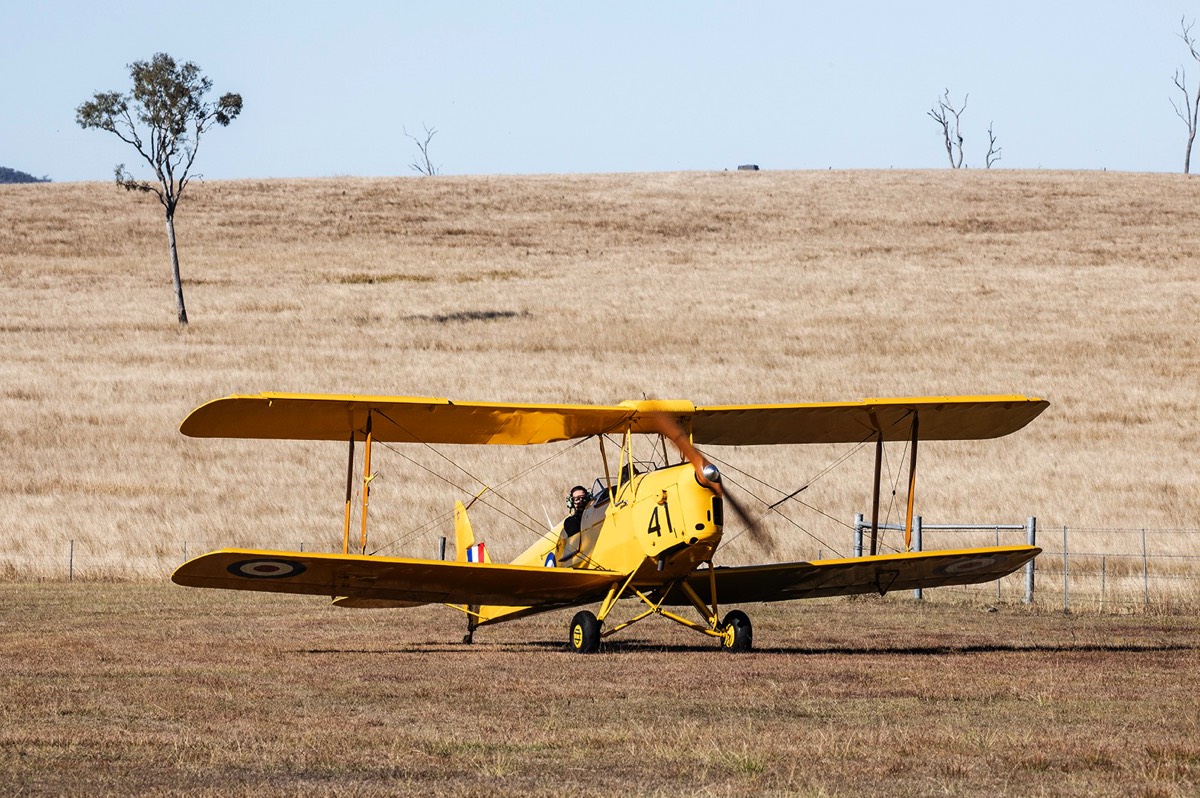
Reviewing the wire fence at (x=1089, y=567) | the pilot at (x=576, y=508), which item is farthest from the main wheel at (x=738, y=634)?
the wire fence at (x=1089, y=567)

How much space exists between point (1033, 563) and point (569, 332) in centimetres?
2438

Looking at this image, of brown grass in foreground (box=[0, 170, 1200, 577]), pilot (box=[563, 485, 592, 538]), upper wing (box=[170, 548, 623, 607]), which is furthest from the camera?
brown grass in foreground (box=[0, 170, 1200, 577])

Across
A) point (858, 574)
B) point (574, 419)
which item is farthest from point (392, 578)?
point (858, 574)

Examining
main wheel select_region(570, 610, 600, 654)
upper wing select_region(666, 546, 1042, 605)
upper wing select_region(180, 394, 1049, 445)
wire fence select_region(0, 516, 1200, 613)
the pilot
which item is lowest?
wire fence select_region(0, 516, 1200, 613)

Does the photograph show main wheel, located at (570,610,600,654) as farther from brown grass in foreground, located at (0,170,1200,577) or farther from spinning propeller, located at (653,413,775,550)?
brown grass in foreground, located at (0,170,1200,577)

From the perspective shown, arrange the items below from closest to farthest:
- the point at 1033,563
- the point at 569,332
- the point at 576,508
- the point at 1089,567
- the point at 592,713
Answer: the point at 592,713 → the point at 576,508 → the point at 1033,563 → the point at 1089,567 → the point at 569,332

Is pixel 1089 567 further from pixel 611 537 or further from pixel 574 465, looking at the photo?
pixel 611 537

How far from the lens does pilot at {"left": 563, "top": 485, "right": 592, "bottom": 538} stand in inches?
623

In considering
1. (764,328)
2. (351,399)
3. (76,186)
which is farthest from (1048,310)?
(76,186)

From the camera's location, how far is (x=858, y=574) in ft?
51.2

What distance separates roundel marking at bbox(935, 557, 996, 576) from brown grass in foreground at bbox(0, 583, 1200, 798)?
78 cm

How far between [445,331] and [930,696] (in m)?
36.4

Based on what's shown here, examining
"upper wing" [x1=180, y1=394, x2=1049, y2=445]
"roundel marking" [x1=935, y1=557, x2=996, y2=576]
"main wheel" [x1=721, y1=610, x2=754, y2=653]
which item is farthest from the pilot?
"roundel marking" [x1=935, y1=557, x2=996, y2=576]

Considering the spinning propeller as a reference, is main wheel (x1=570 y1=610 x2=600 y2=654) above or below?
below
